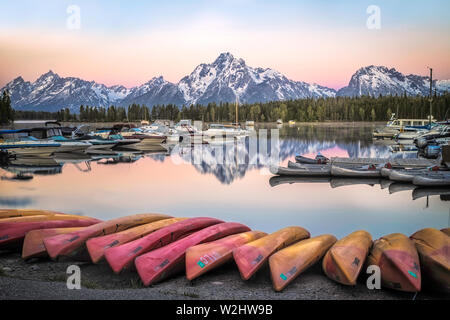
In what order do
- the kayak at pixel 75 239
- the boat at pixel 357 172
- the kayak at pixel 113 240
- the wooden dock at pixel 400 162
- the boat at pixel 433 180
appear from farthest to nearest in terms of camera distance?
1. the wooden dock at pixel 400 162
2. the boat at pixel 357 172
3. the boat at pixel 433 180
4. the kayak at pixel 75 239
5. the kayak at pixel 113 240

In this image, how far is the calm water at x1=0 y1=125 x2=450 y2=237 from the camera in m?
15.2

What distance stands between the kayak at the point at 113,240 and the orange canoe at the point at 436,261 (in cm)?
560

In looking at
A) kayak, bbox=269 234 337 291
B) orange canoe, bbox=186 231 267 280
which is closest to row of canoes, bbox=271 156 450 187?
kayak, bbox=269 234 337 291

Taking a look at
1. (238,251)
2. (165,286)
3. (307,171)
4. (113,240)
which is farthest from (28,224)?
(307,171)

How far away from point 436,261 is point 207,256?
12.8 feet

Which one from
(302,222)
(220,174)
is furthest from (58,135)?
(302,222)

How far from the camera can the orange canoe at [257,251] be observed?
682 centimetres

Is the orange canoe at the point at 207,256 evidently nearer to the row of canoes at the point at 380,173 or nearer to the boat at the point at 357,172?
the row of canoes at the point at 380,173

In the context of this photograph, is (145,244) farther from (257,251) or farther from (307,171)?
(307,171)

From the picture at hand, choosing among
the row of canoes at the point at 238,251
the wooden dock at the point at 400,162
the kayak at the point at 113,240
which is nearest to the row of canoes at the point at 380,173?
the wooden dock at the point at 400,162

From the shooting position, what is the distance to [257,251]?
7289mm

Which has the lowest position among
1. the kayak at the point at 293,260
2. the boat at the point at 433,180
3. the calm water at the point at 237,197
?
the calm water at the point at 237,197
